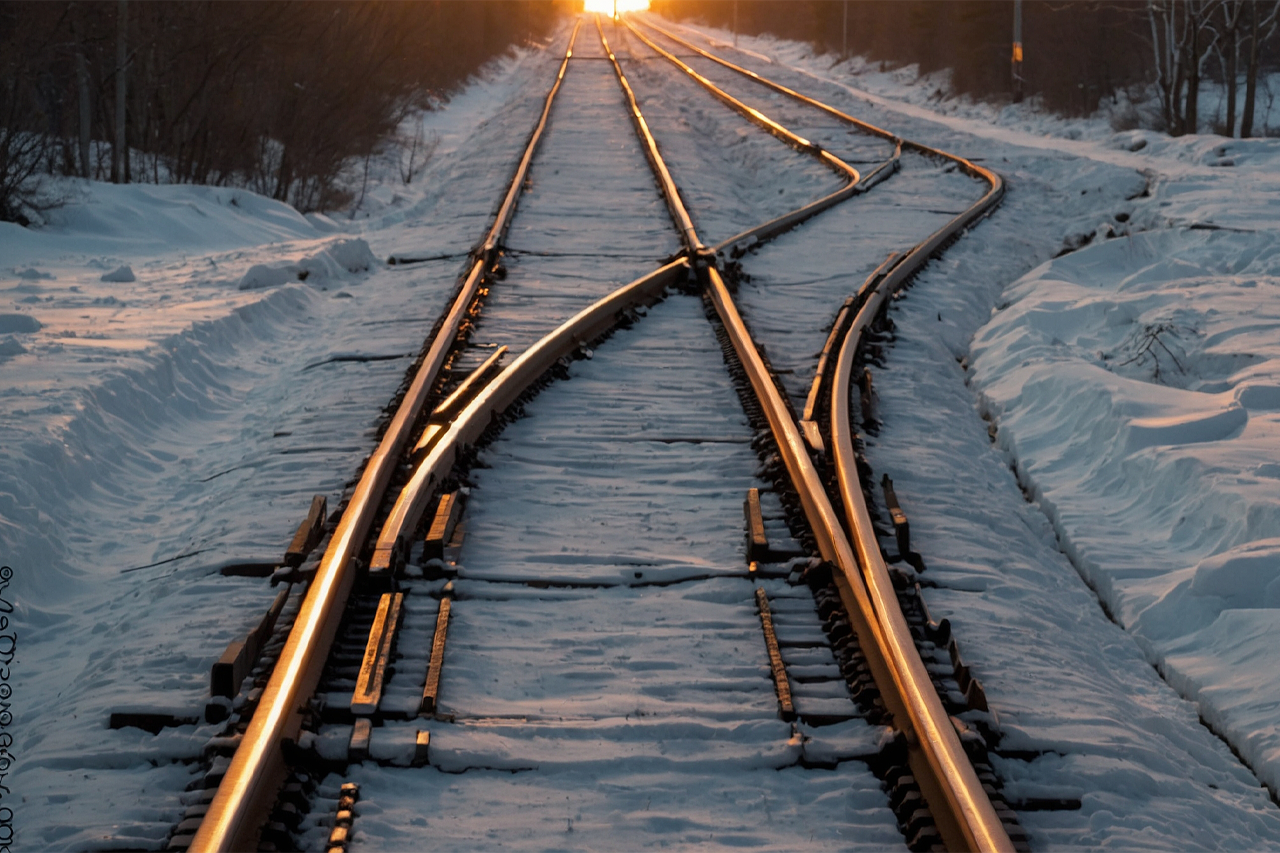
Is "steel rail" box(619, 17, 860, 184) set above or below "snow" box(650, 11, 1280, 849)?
above

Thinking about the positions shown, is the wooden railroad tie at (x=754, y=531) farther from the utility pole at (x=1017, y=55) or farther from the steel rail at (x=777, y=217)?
the utility pole at (x=1017, y=55)

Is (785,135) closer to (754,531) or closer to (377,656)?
(754,531)

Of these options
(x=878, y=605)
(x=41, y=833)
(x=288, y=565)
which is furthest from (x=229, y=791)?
(x=878, y=605)

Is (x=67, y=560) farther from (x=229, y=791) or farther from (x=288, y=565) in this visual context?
(x=229, y=791)

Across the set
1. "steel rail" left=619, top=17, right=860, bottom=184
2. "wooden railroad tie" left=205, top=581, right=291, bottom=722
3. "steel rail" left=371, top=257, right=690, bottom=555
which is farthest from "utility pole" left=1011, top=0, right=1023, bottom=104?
"wooden railroad tie" left=205, top=581, right=291, bottom=722

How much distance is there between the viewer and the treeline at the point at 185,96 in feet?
47.0

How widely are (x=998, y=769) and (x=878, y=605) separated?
0.77 meters

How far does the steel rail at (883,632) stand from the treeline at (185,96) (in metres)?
9.99

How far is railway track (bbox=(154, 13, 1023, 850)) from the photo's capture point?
3439mm

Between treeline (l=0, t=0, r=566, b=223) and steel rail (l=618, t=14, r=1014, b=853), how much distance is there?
999cm

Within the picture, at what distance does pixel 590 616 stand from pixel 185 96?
53.6ft

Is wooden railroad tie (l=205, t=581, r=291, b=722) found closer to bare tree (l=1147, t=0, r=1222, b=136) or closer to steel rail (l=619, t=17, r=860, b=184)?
steel rail (l=619, t=17, r=860, b=184)

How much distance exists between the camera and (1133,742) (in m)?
3.84

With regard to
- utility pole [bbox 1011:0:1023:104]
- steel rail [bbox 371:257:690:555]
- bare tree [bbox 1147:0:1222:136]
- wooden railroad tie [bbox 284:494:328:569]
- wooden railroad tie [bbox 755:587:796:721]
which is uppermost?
utility pole [bbox 1011:0:1023:104]
